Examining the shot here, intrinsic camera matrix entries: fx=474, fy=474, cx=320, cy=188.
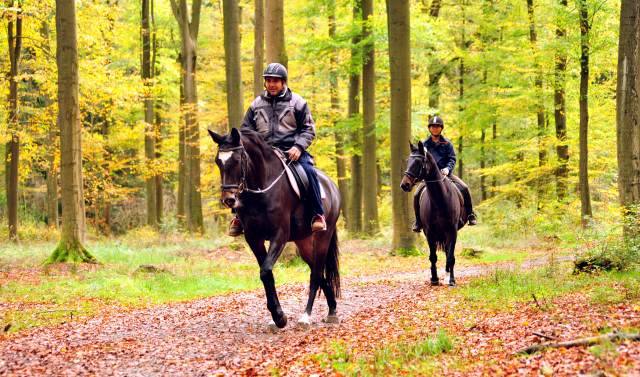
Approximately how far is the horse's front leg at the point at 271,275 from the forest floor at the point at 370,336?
0.80 feet

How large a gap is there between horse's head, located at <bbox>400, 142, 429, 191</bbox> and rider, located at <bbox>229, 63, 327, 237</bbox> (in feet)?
9.52

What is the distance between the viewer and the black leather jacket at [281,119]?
721 centimetres

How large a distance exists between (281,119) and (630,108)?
7.71 metres

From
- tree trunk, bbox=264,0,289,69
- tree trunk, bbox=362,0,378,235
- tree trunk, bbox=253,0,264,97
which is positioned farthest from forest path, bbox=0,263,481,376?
tree trunk, bbox=362,0,378,235

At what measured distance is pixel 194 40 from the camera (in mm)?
23750

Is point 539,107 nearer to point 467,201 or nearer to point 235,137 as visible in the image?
point 467,201

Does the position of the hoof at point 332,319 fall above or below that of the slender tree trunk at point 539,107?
below

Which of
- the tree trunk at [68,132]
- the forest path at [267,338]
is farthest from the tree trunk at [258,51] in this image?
the forest path at [267,338]

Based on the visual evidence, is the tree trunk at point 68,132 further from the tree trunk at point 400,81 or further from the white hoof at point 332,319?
the tree trunk at point 400,81

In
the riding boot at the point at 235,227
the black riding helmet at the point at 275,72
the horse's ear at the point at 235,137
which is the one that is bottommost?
the riding boot at the point at 235,227

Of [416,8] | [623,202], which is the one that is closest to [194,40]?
[416,8]

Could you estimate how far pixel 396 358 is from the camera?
15.8 ft

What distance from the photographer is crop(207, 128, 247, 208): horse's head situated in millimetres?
5914

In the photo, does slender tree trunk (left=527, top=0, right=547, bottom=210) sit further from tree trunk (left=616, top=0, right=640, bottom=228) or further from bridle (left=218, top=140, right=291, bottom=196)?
bridle (left=218, top=140, right=291, bottom=196)
